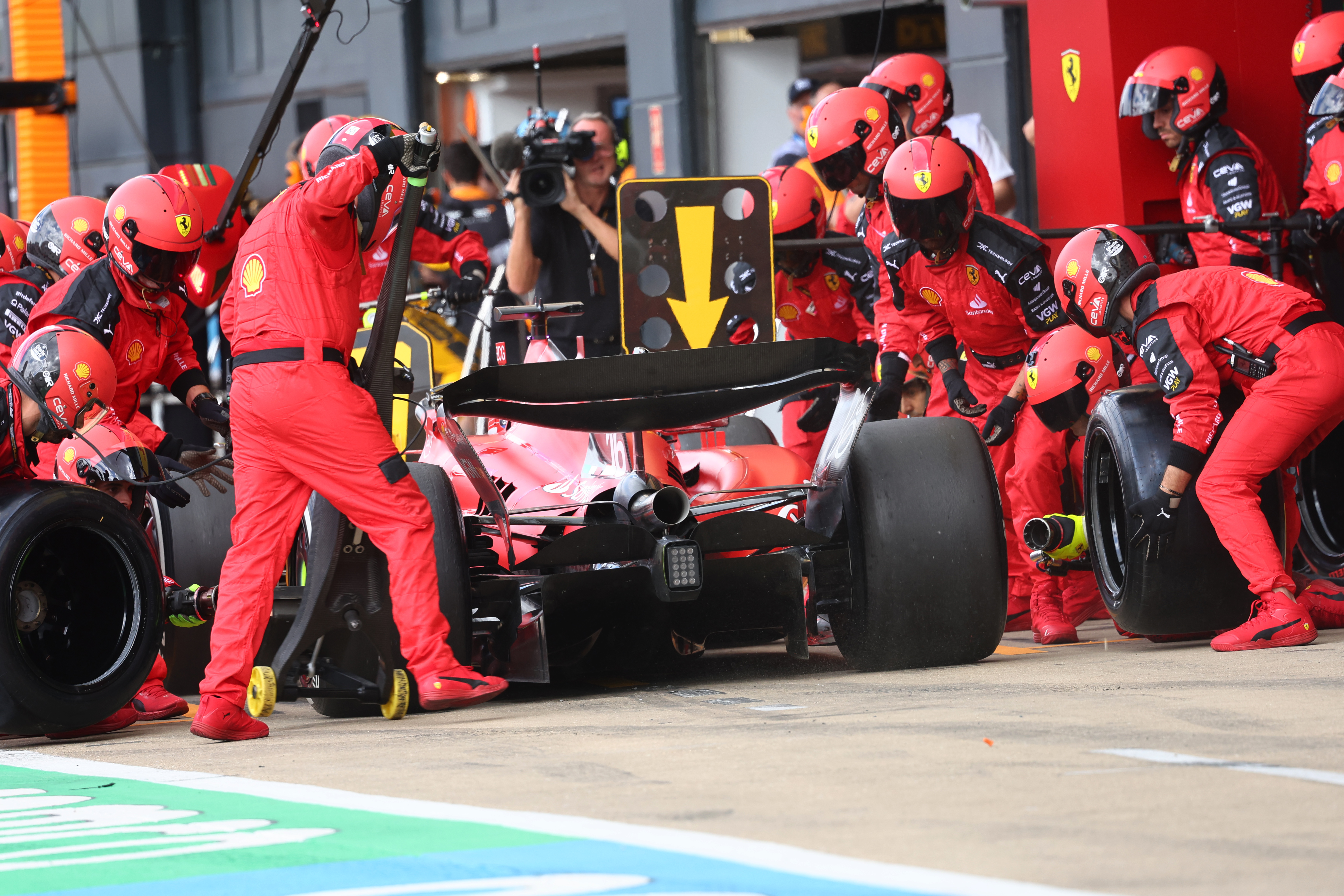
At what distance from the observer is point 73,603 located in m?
6.01

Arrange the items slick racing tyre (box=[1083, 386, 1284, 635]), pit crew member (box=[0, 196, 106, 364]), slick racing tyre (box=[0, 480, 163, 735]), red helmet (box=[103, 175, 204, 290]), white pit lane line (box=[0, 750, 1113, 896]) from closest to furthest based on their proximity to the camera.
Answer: white pit lane line (box=[0, 750, 1113, 896]), slick racing tyre (box=[0, 480, 163, 735]), slick racing tyre (box=[1083, 386, 1284, 635]), red helmet (box=[103, 175, 204, 290]), pit crew member (box=[0, 196, 106, 364])

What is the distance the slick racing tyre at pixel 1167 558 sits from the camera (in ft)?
21.0

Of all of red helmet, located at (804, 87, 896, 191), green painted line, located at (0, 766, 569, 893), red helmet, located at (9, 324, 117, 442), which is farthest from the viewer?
red helmet, located at (804, 87, 896, 191)

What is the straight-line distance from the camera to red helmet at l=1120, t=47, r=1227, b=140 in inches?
322

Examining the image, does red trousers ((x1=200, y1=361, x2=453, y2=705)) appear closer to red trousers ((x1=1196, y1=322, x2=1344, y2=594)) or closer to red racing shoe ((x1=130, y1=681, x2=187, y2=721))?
red racing shoe ((x1=130, y1=681, x2=187, y2=721))

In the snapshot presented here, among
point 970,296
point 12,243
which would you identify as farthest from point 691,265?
point 12,243

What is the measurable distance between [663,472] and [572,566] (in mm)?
478

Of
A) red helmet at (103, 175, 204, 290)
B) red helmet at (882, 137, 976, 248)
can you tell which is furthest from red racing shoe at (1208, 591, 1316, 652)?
red helmet at (103, 175, 204, 290)

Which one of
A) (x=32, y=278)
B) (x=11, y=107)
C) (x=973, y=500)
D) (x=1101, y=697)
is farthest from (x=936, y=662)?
(x=11, y=107)

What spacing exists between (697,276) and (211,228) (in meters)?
2.15

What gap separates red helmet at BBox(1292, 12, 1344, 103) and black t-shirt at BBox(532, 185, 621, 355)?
3.18m

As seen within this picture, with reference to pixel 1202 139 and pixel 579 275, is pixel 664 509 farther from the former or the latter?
pixel 1202 139

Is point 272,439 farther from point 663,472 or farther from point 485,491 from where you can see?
point 663,472

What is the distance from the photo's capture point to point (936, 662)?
20.0 ft
